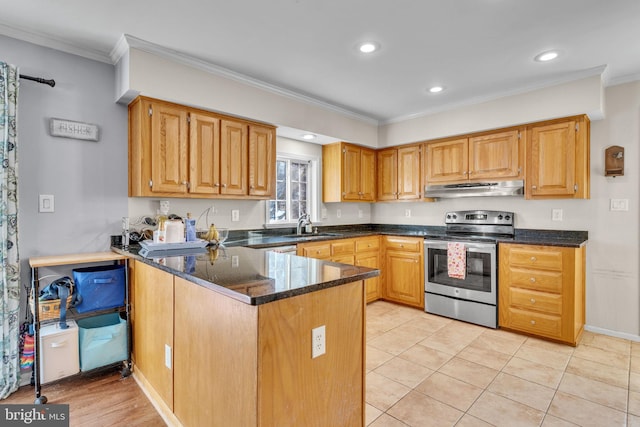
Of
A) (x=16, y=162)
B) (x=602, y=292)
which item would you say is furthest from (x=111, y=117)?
(x=602, y=292)

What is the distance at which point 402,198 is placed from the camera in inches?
177

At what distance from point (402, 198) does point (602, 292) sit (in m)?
2.30

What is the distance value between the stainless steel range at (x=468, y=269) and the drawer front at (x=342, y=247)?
0.87 meters

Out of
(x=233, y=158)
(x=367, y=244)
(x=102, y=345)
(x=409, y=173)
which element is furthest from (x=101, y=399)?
(x=409, y=173)

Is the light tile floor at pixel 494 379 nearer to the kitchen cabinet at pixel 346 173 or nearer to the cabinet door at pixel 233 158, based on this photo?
the kitchen cabinet at pixel 346 173

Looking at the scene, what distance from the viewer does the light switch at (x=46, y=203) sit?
241cm

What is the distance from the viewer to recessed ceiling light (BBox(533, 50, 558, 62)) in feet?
8.66

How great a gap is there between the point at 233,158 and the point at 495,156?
9.20 feet

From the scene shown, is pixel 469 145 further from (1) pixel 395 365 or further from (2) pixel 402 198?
(1) pixel 395 365

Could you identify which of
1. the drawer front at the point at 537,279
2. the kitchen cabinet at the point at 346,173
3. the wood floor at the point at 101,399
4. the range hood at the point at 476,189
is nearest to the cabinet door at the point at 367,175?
the kitchen cabinet at the point at 346,173

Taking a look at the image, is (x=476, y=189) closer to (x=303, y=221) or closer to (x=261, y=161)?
(x=303, y=221)

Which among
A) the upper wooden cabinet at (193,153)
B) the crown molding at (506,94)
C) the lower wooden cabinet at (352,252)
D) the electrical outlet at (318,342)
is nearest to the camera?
the electrical outlet at (318,342)

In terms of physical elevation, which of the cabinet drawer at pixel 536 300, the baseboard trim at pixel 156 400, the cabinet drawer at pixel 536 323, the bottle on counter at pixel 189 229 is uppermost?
the bottle on counter at pixel 189 229

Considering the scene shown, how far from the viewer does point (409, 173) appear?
4.45 m
